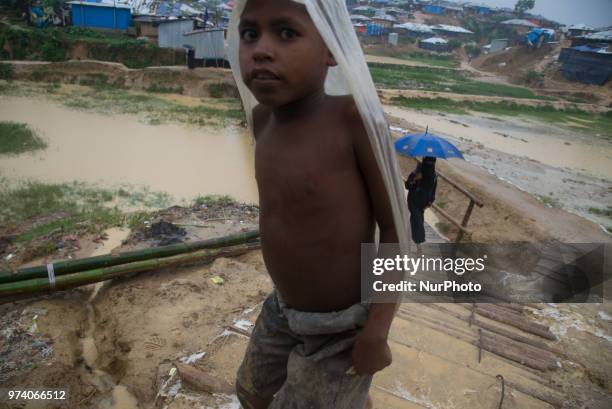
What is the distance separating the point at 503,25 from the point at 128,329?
54623mm

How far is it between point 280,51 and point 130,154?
903 cm

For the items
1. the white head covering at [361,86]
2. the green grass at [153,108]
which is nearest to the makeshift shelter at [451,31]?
the green grass at [153,108]

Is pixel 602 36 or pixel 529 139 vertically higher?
pixel 602 36

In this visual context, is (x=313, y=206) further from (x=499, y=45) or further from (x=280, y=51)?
(x=499, y=45)

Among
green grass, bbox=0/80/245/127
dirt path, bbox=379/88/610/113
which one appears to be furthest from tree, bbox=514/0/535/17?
green grass, bbox=0/80/245/127

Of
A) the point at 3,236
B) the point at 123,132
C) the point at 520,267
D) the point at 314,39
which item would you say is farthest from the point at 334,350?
the point at 123,132

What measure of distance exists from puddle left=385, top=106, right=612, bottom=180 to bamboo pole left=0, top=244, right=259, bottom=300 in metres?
11.6

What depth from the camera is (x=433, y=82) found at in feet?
83.6

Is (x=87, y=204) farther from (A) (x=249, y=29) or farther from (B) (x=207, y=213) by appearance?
(A) (x=249, y=29)

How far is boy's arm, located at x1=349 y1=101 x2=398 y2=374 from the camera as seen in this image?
120 centimetres

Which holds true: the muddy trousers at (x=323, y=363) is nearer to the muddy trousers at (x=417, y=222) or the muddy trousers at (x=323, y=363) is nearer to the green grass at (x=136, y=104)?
the muddy trousers at (x=417, y=222)

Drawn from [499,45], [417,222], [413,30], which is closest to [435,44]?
[413,30]

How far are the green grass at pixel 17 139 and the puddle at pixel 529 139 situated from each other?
1134 centimetres

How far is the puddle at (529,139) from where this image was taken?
1309cm
